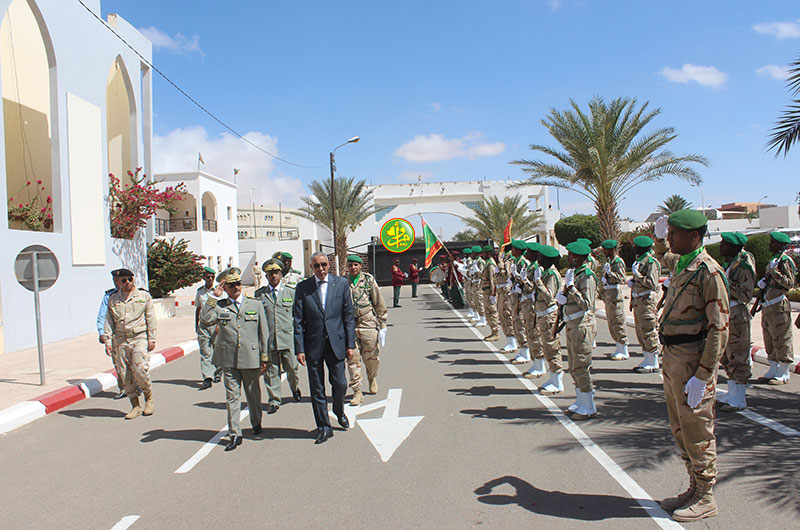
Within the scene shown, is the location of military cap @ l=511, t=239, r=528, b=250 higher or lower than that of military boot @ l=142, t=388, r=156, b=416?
higher

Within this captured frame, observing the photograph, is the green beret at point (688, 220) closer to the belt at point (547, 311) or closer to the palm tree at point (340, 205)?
the belt at point (547, 311)

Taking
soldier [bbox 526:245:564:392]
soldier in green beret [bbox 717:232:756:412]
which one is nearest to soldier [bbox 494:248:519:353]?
soldier [bbox 526:245:564:392]

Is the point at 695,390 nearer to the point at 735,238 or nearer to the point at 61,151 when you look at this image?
the point at 735,238

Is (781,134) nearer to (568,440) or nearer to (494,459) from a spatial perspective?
(568,440)

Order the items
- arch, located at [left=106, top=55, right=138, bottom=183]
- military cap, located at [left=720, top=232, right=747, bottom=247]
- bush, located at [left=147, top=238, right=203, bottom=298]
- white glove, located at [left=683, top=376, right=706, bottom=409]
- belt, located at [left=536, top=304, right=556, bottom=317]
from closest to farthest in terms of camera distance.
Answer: white glove, located at [left=683, top=376, right=706, bottom=409], military cap, located at [left=720, top=232, right=747, bottom=247], belt, located at [left=536, top=304, right=556, bottom=317], arch, located at [left=106, top=55, right=138, bottom=183], bush, located at [left=147, top=238, right=203, bottom=298]

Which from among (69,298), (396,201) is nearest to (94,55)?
(69,298)

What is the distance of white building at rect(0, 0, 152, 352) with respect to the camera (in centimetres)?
1259

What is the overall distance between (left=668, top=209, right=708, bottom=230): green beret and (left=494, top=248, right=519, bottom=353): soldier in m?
6.24

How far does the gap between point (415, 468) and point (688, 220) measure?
2.87 metres

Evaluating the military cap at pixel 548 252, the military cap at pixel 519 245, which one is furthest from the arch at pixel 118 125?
the military cap at pixel 548 252

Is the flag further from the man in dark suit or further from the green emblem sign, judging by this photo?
the man in dark suit

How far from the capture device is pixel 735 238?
6793mm

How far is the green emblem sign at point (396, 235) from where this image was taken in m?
19.3

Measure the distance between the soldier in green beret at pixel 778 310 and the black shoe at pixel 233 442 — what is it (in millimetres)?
6497
